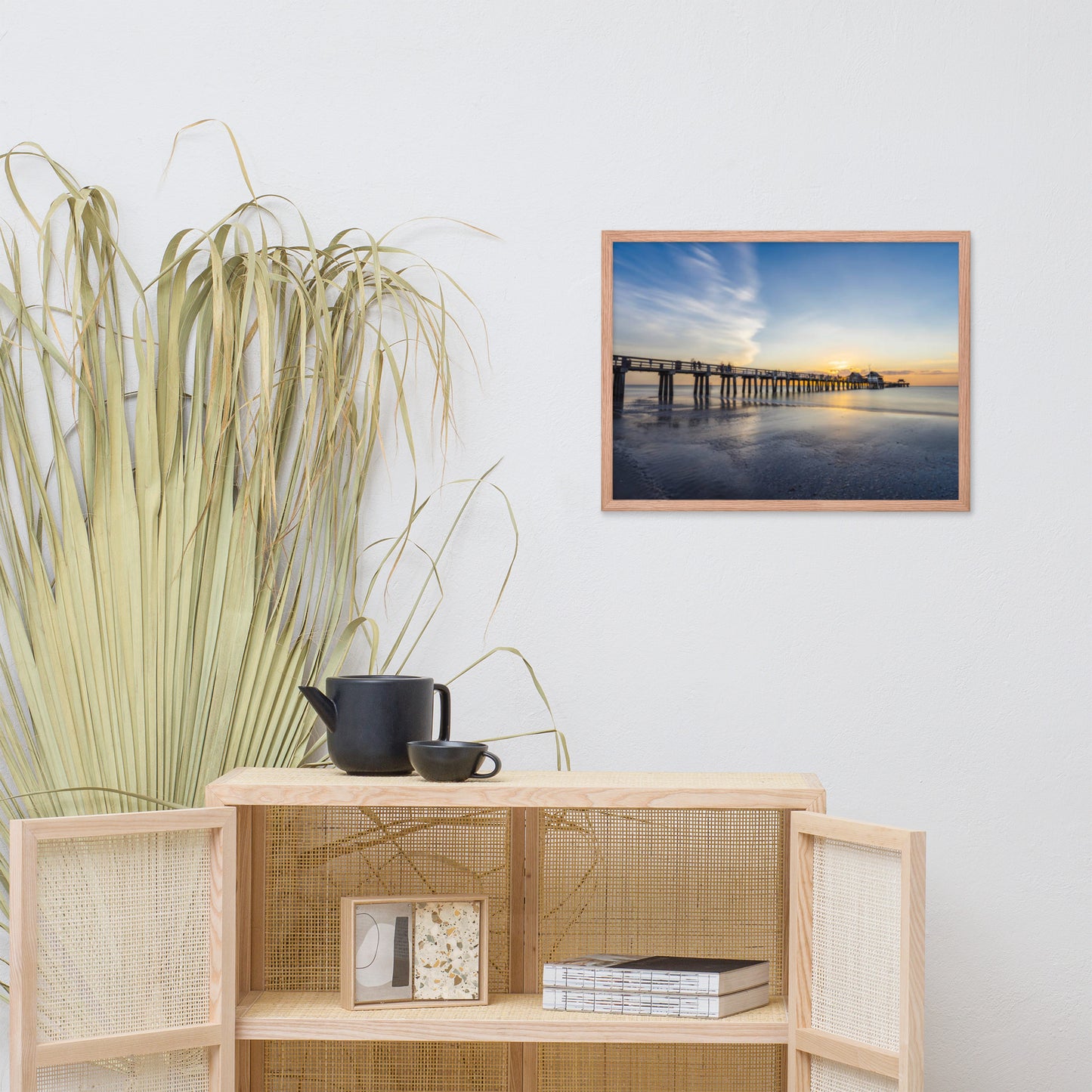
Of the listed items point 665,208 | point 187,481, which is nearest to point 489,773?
point 187,481

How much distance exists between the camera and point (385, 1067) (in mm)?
1585

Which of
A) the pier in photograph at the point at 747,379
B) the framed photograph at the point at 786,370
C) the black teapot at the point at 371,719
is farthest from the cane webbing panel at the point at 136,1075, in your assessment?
the pier in photograph at the point at 747,379

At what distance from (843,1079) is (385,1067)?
676 mm

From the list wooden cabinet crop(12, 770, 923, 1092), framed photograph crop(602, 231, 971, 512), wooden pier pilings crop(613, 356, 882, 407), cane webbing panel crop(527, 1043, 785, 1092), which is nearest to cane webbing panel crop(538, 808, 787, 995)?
wooden cabinet crop(12, 770, 923, 1092)

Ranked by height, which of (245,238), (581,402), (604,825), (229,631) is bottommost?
(604,825)

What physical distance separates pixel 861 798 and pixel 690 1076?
1.83 ft

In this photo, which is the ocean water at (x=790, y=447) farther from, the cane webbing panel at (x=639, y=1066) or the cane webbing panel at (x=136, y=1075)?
the cane webbing panel at (x=136, y=1075)

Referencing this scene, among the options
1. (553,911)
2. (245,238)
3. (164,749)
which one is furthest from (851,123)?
(164,749)

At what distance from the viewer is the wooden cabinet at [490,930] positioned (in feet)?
4.21

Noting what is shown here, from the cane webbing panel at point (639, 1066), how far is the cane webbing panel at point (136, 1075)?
1.62 ft

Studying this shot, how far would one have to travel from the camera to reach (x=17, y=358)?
1869mm

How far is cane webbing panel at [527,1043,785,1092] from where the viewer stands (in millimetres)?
1556

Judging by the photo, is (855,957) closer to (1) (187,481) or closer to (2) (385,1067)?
(2) (385,1067)

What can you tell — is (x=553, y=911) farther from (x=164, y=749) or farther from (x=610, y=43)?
(x=610, y=43)
